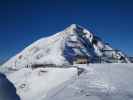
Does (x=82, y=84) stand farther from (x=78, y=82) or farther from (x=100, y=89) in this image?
(x=100, y=89)

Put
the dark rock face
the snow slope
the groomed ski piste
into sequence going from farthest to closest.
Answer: the snow slope → the groomed ski piste → the dark rock face

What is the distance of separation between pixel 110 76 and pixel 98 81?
3.86m

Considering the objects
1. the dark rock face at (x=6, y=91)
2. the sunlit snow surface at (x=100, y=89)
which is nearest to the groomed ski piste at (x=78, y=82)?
the sunlit snow surface at (x=100, y=89)

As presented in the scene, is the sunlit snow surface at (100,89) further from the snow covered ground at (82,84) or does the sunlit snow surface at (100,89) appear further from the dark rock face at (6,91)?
the dark rock face at (6,91)

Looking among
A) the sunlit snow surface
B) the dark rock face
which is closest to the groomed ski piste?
the sunlit snow surface

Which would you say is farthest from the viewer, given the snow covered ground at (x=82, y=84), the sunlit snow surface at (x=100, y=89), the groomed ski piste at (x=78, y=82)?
the groomed ski piste at (x=78, y=82)

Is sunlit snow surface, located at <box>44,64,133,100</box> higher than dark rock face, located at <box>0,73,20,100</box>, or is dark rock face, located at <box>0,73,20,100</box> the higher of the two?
dark rock face, located at <box>0,73,20,100</box>

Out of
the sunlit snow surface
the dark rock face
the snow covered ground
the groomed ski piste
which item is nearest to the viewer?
the dark rock face

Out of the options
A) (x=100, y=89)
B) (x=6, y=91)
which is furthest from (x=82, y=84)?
(x=6, y=91)

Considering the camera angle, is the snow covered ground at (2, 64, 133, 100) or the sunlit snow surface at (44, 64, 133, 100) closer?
the sunlit snow surface at (44, 64, 133, 100)

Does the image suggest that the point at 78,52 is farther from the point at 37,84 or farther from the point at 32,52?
the point at 37,84

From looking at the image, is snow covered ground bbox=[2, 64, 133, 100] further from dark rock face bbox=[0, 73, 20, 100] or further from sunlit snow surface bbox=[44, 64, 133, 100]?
dark rock face bbox=[0, 73, 20, 100]

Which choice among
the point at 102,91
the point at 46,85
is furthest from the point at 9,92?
the point at 46,85

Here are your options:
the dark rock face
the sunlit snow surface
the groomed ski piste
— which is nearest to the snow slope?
the groomed ski piste
